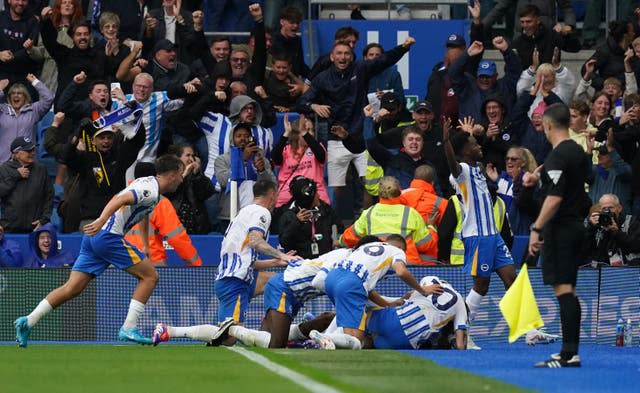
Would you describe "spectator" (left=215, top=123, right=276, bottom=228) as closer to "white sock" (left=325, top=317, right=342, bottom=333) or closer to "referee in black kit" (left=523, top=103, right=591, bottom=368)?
"white sock" (left=325, top=317, right=342, bottom=333)

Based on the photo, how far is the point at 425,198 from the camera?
18.3 meters

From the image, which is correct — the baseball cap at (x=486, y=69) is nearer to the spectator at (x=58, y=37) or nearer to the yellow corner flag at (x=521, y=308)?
the spectator at (x=58, y=37)

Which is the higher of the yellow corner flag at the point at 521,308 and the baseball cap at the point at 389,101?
the baseball cap at the point at 389,101

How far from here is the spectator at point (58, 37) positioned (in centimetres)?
2145

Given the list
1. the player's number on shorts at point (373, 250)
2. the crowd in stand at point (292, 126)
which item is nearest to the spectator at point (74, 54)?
the crowd in stand at point (292, 126)

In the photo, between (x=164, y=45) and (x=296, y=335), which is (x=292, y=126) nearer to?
→ (x=164, y=45)

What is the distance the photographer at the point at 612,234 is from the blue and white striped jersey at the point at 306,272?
378 centimetres

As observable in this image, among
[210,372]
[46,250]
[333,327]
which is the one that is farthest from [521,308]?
[46,250]

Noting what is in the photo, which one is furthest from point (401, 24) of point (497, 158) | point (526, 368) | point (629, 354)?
point (526, 368)

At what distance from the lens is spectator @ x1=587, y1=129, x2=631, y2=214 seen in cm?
1898

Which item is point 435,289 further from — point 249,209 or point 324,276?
point 249,209

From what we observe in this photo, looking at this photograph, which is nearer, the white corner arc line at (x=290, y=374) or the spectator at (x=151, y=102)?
the white corner arc line at (x=290, y=374)

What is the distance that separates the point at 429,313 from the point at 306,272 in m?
1.42

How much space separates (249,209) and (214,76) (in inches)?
194
